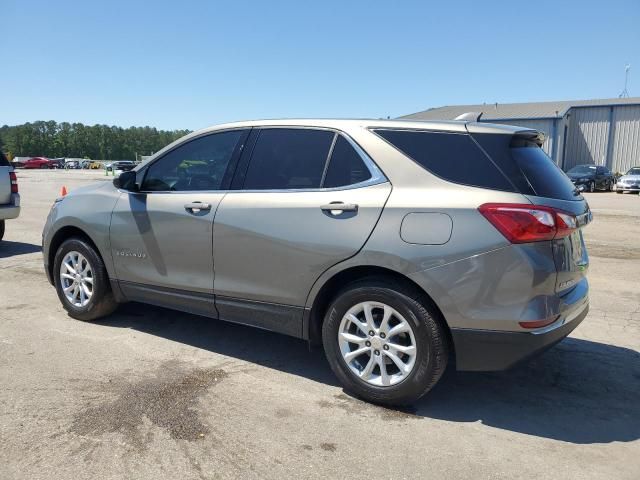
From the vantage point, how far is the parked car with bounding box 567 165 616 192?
93.6ft

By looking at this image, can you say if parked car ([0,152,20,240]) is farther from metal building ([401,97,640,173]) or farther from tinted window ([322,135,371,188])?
metal building ([401,97,640,173])

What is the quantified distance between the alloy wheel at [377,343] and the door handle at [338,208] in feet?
2.02

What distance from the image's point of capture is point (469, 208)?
125 inches

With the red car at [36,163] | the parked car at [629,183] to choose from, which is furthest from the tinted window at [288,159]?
the red car at [36,163]

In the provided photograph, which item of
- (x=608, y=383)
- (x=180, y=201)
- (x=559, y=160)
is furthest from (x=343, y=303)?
(x=559, y=160)

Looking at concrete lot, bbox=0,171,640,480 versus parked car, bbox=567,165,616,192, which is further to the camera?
parked car, bbox=567,165,616,192

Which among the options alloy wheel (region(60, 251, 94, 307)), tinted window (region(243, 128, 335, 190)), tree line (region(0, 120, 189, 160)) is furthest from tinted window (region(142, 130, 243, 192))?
tree line (region(0, 120, 189, 160))

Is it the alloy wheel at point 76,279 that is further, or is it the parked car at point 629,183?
the parked car at point 629,183

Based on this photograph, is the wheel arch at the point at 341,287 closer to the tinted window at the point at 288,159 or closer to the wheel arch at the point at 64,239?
the tinted window at the point at 288,159

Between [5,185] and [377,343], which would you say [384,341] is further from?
[5,185]

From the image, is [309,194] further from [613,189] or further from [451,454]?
[613,189]

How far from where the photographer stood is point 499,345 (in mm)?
3195

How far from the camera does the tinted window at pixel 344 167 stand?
11.9ft

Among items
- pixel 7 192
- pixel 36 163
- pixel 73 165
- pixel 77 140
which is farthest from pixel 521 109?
pixel 77 140
